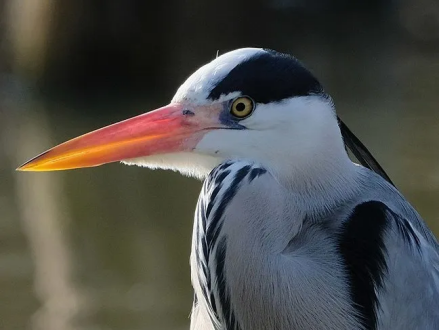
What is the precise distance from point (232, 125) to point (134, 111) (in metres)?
6.95

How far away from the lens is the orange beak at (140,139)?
1971mm

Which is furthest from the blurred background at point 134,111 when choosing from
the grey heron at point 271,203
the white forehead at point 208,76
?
the white forehead at point 208,76

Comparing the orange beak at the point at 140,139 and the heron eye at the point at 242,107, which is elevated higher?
the heron eye at the point at 242,107

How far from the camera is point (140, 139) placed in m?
1.99

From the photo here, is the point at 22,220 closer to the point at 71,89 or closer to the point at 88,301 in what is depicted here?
the point at 88,301

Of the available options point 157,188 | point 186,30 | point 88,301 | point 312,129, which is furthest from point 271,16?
point 312,129

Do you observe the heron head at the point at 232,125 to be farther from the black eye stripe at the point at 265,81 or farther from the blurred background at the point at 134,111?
the blurred background at the point at 134,111

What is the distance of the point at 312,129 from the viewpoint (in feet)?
6.36

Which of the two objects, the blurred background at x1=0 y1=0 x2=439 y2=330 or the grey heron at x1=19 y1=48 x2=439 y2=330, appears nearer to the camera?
the grey heron at x1=19 y1=48 x2=439 y2=330

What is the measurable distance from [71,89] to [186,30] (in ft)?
7.55

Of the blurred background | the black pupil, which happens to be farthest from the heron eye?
the blurred background

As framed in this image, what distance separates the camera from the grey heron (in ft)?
6.20

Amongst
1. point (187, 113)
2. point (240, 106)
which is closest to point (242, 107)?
point (240, 106)

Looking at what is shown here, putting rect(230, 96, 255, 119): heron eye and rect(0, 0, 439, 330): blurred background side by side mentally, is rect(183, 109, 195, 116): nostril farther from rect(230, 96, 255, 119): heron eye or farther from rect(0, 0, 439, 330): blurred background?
rect(0, 0, 439, 330): blurred background
